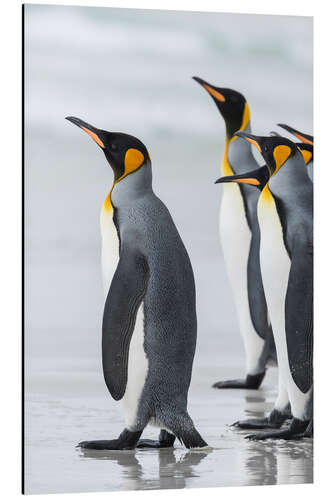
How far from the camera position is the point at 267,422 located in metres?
4.27

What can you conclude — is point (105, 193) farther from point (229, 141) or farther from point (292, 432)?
point (292, 432)

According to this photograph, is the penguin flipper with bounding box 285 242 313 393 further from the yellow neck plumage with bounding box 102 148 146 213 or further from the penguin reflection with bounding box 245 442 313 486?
the yellow neck plumage with bounding box 102 148 146 213

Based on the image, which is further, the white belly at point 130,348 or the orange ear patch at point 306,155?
the orange ear patch at point 306,155

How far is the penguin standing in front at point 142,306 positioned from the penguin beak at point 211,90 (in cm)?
35

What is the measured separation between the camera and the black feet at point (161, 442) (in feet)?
13.3

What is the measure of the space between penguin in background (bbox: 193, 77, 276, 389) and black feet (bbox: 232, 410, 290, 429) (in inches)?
5.2

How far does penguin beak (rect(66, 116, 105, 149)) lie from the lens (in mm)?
4062

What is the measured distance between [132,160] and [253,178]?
53cm

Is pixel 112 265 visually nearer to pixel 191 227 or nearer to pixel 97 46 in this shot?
pixel 191 227

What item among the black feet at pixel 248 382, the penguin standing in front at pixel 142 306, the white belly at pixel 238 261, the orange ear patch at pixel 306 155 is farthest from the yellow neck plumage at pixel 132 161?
the black feet at pixel 248 382

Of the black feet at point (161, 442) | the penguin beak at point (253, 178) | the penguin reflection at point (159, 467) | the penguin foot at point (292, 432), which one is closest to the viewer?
the penguin reflection at point (159, 467)

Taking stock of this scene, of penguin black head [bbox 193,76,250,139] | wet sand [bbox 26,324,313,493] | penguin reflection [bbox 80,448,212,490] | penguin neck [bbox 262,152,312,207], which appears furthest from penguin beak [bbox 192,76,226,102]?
penguin reflection [bbox 80,448,212,490]

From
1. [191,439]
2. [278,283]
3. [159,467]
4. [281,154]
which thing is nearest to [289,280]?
[278,283]

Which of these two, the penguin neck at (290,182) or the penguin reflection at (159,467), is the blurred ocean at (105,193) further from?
the penguin neck at (290,182)
